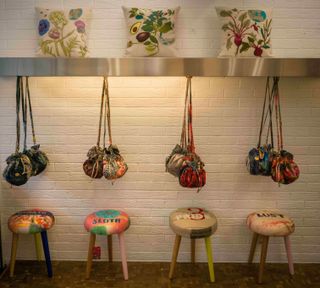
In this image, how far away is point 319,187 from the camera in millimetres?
3223

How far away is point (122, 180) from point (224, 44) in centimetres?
144

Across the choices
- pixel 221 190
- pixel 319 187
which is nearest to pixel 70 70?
pixel 221 190

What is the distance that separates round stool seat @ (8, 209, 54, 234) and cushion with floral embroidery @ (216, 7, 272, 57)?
197 cm

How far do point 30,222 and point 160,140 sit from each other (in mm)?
1262

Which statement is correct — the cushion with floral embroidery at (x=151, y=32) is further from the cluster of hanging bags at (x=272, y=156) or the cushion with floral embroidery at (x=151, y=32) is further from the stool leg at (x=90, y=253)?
the stool leg at (x=90, y=253)

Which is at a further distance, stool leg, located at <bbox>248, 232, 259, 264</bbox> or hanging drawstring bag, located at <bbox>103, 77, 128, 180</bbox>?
stool leg, located at <bbox>248, 232, 259, 264</bbox>

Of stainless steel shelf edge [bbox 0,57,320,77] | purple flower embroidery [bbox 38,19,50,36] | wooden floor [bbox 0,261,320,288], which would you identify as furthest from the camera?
wooden floor [bbox 0,261,320,288]

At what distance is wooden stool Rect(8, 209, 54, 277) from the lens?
2.92m

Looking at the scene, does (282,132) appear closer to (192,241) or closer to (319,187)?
(319,187)

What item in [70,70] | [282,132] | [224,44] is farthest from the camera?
[282,132]

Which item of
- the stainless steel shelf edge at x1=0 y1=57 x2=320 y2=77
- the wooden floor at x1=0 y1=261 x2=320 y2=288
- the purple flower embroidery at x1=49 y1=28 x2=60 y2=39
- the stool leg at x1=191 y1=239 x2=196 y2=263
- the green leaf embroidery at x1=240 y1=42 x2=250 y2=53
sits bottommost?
the wooden floor at x1=0 y1=261 x2=320 y2=288

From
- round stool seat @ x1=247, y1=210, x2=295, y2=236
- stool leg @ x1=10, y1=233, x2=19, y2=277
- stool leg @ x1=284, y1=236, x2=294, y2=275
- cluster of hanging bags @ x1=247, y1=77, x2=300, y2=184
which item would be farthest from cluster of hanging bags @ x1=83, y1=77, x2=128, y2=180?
stool leg @ x1=284, y1=236, x2=294, y2=275

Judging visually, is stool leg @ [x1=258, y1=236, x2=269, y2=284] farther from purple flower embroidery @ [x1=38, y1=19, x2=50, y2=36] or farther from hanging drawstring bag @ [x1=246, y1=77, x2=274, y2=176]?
purple flower embroidery @ [x1=38, y1=19, x2=50, y2=36]

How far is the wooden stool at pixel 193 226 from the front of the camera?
9.27 ft
